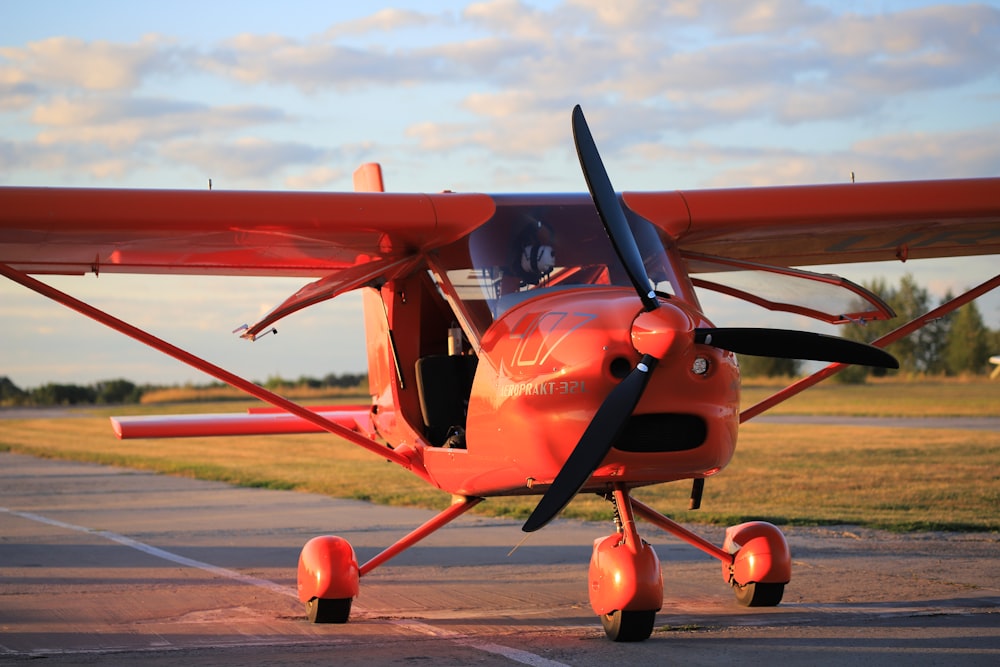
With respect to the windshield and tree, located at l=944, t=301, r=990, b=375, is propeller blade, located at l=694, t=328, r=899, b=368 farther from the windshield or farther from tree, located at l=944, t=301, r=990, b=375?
tree, located at l=944, t=301, r=990, b=375

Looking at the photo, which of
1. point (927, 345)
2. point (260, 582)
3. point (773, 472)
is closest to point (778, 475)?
point (773, 472)

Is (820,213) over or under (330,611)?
over

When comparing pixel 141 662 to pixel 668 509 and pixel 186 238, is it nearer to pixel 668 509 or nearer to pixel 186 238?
pixel 186 238

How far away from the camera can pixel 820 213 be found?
7867 mm

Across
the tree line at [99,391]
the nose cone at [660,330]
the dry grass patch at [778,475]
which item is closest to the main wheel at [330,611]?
the nose cone at [660,330]

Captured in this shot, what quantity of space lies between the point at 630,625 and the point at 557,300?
5.58ft

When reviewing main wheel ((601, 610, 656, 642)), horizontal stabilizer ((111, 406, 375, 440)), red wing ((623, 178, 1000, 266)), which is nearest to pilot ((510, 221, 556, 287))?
red wing ((623, 178, 1000, 266))

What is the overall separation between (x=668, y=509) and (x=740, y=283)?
4.94 m

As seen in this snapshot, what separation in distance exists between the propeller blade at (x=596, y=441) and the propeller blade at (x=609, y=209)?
362mm

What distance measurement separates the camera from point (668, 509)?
12.7 metres

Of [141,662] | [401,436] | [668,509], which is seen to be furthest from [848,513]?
[141,662]

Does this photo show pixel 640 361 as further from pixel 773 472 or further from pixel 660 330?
pixel 773 472

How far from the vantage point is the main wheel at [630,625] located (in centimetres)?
603

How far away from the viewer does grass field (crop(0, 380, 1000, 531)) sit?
12.2m
